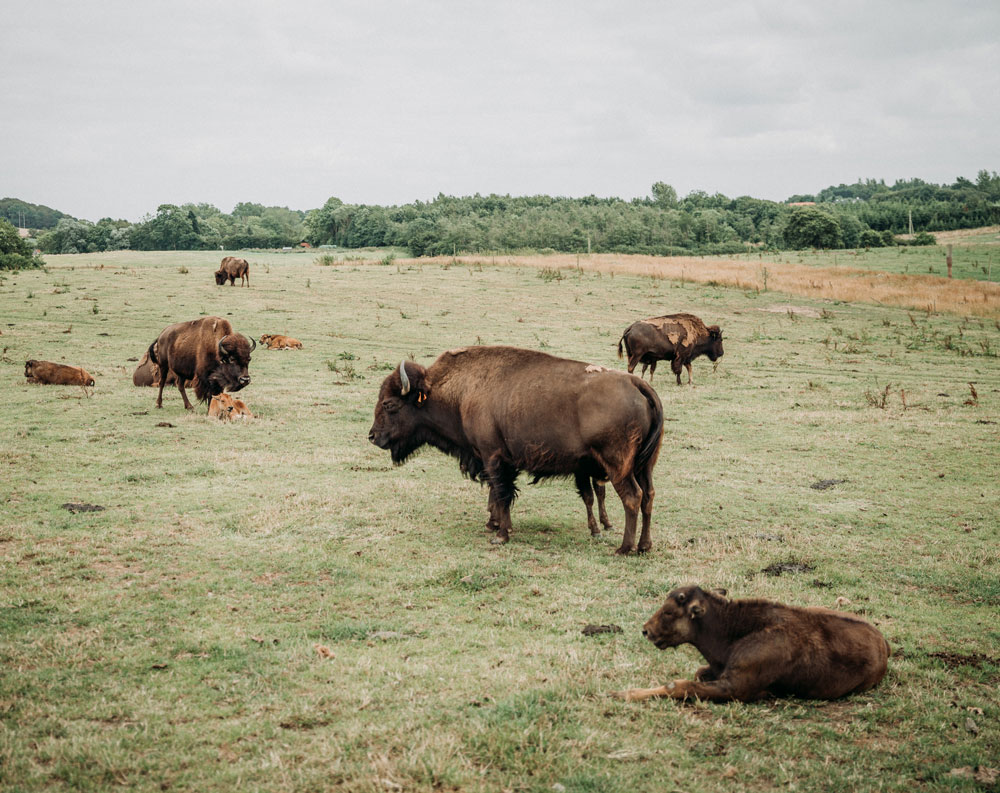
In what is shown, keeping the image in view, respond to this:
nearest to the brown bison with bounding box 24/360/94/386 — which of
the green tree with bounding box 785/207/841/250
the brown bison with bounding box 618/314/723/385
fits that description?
the brown bison with bounding box 618/314/723/385

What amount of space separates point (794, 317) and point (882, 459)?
21.7 m

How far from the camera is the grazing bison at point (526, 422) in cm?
900

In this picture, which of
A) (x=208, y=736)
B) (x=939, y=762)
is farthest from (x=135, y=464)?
(x=939, y=762)

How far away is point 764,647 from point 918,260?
60433 millimetres

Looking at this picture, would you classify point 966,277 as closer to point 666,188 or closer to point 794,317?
point 794,317

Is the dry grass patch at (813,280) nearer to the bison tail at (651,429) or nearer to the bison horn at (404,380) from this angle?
the bison tail at (651,429)

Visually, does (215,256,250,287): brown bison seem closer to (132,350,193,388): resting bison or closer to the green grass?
(132,350,193,388): resting bison

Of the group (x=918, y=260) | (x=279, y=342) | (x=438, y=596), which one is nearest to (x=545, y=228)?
(x=918, y=260)

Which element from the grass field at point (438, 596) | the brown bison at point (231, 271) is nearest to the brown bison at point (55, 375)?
the grass field at point (438, 596)

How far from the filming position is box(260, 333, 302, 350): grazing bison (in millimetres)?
24823

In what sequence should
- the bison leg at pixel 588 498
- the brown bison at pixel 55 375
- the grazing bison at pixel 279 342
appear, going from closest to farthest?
the bison leg at pixel 588 498
the brown bison at pixel 55 375
the grazing bison at pixel 279 342

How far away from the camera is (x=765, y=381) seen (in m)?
22.3

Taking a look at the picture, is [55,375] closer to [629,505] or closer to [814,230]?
[629,505]

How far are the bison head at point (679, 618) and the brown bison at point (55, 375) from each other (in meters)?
16.8
